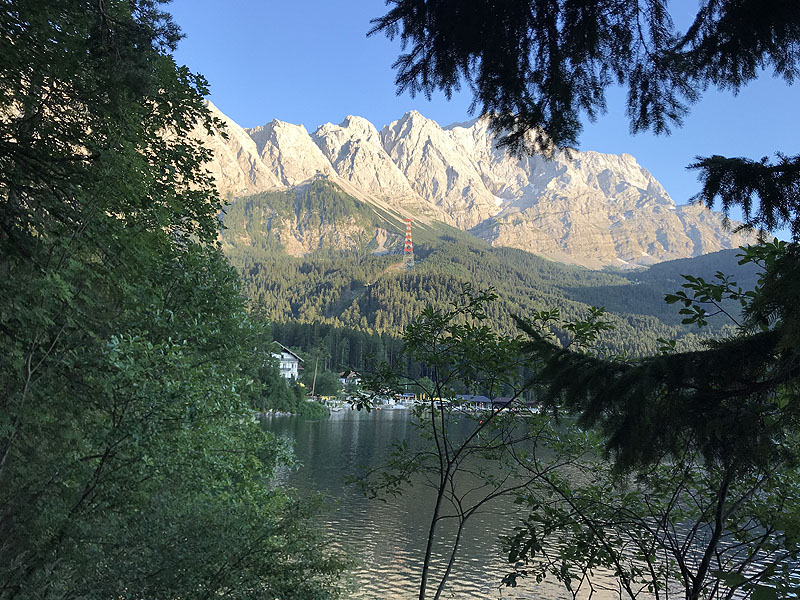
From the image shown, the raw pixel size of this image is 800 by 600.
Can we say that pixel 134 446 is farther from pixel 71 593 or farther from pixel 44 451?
pixel 71 593

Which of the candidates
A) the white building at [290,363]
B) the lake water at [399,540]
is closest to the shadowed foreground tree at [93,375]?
the lake water at [399,540]

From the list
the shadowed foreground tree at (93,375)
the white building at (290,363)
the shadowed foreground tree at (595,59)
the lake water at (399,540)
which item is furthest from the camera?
the white building at (290,363)

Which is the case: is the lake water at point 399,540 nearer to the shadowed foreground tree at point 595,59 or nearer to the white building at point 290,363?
the shadowed foreground tree at point 595,59

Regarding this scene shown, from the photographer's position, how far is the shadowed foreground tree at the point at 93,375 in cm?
562

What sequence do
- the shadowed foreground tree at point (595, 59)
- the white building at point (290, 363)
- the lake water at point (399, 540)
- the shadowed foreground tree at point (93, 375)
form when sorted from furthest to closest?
the white building at point (290, 363)
the lake water at point (399, 540)
the shadowed foreground tree at point (93, 375)
the shadowed foreground tree at point (595, 59)

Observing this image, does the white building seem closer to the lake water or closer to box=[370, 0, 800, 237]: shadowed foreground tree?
the lake water

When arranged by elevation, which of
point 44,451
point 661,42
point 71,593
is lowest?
point 71,593

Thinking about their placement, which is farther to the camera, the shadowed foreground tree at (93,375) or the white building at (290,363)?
the white building at (290,363)

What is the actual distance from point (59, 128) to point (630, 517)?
763cm

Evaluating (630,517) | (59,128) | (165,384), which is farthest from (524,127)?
(59,128)

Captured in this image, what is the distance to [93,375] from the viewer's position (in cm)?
695

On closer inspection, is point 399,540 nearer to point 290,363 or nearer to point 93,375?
point 93,375

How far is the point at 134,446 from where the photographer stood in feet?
22.3

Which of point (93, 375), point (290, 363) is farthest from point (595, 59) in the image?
point (290, 363)
